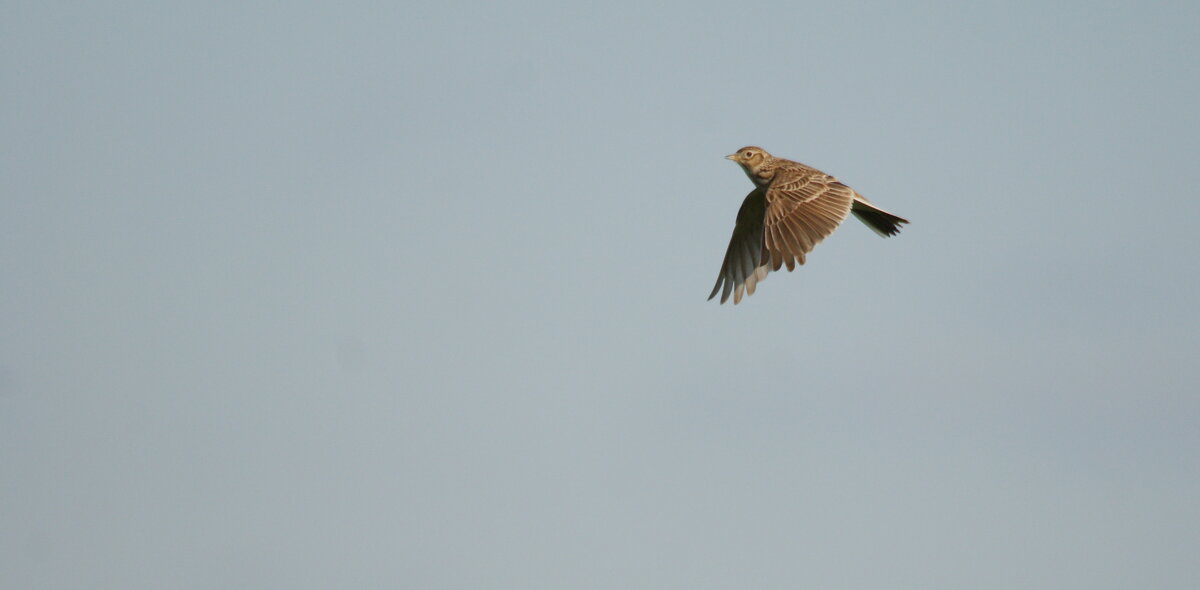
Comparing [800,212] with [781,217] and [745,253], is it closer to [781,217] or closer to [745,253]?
[781,217]

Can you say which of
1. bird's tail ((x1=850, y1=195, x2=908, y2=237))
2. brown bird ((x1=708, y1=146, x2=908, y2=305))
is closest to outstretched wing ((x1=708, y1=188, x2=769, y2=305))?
brown bird ((x1=708, y1=146, x2=908, y2=305))

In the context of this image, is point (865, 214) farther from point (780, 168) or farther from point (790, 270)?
point (790, 270)

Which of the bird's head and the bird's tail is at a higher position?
the bird's head

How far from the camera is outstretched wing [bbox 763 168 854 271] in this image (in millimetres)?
26786

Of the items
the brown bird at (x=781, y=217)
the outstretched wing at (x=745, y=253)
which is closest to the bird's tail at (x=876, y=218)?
the brown bird at (x=781, y=217)

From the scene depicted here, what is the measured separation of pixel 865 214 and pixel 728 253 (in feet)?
7.49

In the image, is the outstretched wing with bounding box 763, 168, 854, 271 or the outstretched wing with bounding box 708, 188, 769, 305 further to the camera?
the outstretched wing with bounding box 708, 188, 769, 305

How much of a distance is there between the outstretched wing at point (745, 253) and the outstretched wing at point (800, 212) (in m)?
0.97

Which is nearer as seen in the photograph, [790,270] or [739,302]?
[790,270]

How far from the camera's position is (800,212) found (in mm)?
27484

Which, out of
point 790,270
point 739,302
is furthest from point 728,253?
point 790,270

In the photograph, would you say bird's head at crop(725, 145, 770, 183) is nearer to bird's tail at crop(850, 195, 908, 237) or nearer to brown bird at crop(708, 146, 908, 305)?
brown bird at crop(708, 146, 908, 305)

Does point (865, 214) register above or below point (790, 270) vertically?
above

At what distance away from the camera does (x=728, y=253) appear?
3006cm
